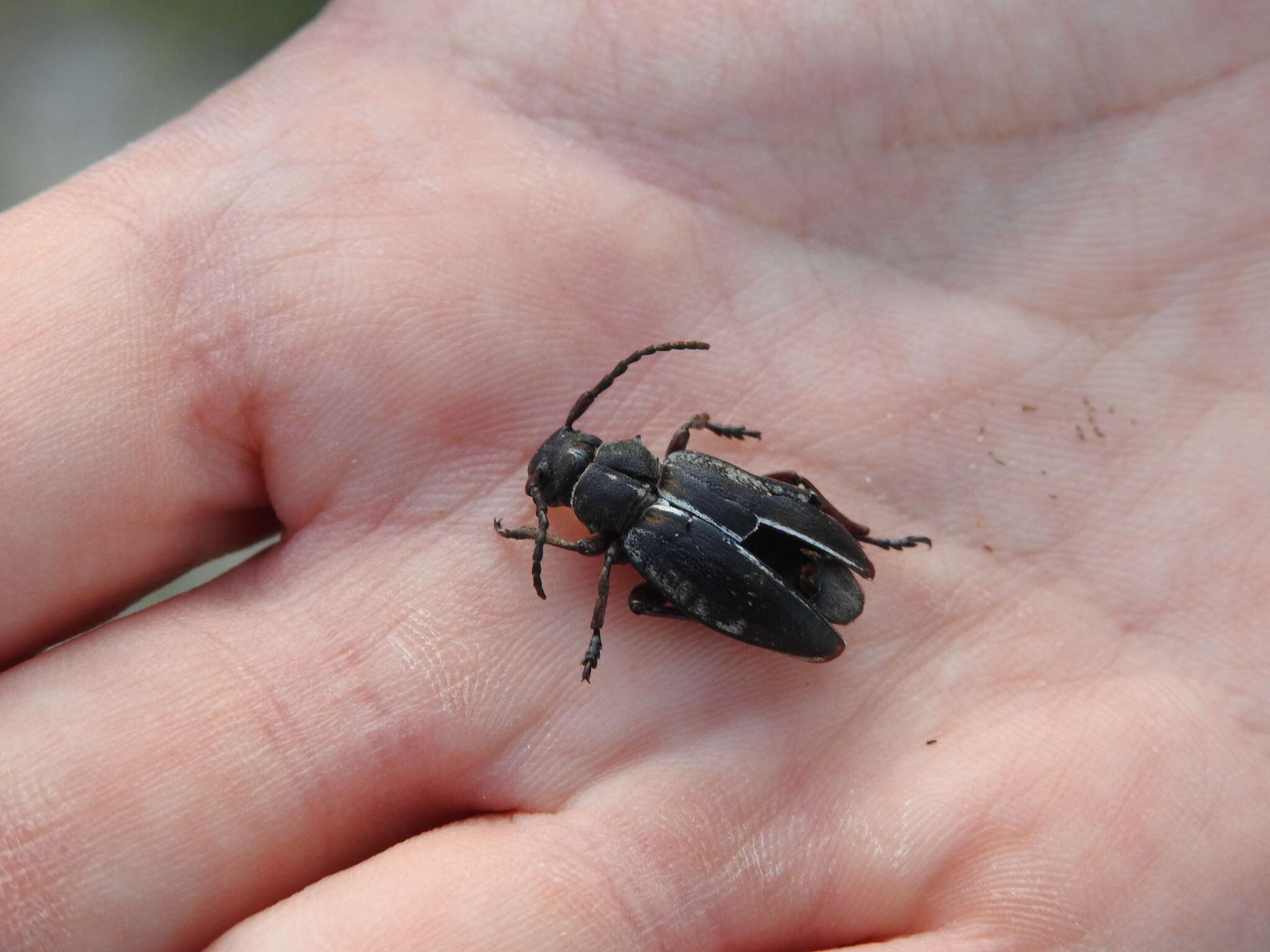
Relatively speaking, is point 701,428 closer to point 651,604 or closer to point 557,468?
point 557,468

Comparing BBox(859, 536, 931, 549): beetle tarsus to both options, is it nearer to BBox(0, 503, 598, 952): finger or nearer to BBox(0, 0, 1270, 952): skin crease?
BBox(0, 0, 1270, 952): skin crease

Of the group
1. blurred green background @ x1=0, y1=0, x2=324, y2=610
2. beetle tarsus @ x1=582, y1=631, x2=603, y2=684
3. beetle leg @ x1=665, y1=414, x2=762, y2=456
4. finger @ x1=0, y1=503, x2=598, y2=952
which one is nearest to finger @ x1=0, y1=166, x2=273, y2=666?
finger @ x1=0, y1=503, x2=598, y2=952

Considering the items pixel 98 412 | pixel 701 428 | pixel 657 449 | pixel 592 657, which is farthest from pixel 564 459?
pixel 98 412

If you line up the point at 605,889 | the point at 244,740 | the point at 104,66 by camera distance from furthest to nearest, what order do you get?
the point at 104,66 → the point at 244,740 → the point at 605,889

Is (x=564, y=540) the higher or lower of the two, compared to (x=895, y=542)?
higher

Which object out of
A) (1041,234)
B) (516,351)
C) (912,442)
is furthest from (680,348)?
(1041,234)

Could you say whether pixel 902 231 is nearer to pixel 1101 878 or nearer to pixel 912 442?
pixel 912 442
